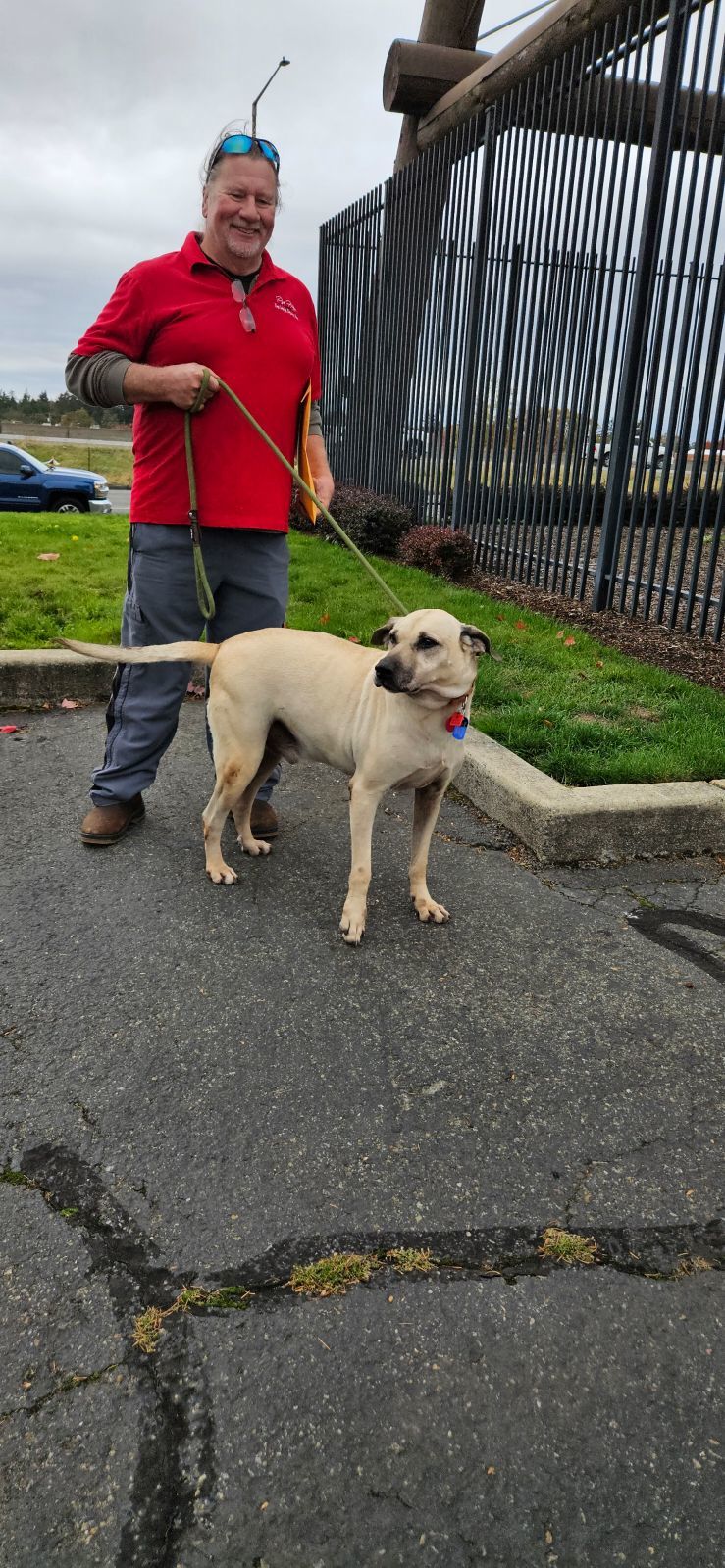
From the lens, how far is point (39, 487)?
62.1 feet

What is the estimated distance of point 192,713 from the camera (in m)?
5.50

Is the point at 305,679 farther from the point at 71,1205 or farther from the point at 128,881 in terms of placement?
the point at 71,1205

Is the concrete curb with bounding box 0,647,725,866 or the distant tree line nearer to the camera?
the concrete curb with bounding box 0,647,725,866

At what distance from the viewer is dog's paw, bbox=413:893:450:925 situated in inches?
131

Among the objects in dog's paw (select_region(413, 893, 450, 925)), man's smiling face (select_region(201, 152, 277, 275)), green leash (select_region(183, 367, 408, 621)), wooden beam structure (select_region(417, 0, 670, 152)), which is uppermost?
wooden beam structure (select_region(417, 0, 670, 152))

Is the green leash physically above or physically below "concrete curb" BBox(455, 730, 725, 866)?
above

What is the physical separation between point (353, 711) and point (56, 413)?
80.0 metres

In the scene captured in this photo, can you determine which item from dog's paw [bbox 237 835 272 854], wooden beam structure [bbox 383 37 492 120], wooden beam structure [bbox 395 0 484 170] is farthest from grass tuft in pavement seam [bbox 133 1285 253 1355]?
wooden beam structure [bbox 395 0 484 170]

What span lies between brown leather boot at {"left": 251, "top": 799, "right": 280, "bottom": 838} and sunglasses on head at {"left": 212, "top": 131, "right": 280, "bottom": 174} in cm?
238

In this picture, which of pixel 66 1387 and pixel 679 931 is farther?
pixel 679 931

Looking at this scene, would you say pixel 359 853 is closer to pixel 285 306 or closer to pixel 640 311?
pixel 285 306

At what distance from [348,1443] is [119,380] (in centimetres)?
316

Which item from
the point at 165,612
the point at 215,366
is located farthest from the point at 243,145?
the point at 165,612

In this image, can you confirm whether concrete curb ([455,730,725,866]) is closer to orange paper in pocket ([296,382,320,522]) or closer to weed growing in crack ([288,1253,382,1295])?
orange paper in pocket ([296,382,320,522])
